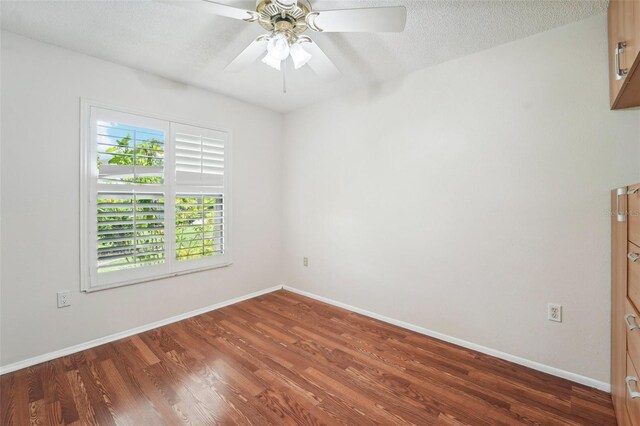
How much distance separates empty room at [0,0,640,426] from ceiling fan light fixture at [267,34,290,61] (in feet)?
0.04

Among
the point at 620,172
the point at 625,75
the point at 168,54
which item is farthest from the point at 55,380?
the point at 620,172

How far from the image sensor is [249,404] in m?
1.63

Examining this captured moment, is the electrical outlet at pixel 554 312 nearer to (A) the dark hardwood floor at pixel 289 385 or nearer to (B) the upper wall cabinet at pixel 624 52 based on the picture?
(A) the dark hardwood floor at pixel 289 385

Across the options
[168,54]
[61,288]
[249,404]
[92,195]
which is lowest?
[249,404]

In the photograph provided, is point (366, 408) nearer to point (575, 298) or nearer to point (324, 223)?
point (575, 298)

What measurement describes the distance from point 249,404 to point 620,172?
8.67 feet

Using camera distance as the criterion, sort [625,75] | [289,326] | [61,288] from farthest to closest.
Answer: [289,326] → [61,288] → [625,75]

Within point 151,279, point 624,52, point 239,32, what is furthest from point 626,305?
point 151,279

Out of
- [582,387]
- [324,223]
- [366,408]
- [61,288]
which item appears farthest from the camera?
[324,223]

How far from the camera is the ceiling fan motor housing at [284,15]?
1.47 metres

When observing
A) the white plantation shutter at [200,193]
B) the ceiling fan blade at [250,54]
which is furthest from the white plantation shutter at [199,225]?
the ceiling fan blade at [250,54]

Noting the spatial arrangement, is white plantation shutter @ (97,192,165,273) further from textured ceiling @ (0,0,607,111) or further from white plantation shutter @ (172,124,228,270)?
textured ceiling @ (0,0,607,111)

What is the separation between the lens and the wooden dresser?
44.2 inches

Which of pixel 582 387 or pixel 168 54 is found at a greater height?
pixel 168 54
